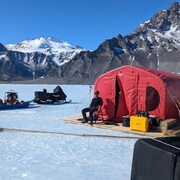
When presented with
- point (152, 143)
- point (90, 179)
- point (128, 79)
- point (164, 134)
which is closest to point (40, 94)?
point (128, 79)

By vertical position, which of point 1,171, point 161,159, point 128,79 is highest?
Result: point 128,79

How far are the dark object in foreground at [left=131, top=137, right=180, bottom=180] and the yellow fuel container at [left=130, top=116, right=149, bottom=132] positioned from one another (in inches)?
250

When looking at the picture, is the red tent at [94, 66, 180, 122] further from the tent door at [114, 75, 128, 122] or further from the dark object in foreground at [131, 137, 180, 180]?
the dark object in foreground at [131, 137, 180, 180]

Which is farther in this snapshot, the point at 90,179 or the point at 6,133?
the point at 6,133

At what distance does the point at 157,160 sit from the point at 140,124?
692cm

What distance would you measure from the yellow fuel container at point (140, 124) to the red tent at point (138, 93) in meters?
1.43

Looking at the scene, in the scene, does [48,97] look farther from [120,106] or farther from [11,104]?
[120,106]

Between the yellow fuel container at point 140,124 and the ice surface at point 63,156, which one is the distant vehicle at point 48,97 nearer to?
the ice surface at point 63,156

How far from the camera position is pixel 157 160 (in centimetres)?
342

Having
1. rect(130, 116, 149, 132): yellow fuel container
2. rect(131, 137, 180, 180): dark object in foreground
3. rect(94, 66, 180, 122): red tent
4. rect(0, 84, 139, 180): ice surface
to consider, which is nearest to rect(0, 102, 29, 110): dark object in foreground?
rect(94, 66, 180, 122): red tent

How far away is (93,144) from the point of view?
8.44m

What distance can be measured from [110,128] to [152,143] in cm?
742

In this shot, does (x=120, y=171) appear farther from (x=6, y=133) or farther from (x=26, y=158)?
(x=6, y=133)

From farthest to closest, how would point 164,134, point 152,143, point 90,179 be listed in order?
point 164,134, point 90,179, point 152,143
